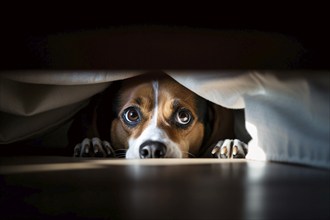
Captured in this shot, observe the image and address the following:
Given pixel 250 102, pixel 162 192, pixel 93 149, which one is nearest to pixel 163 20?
pixel 162 192

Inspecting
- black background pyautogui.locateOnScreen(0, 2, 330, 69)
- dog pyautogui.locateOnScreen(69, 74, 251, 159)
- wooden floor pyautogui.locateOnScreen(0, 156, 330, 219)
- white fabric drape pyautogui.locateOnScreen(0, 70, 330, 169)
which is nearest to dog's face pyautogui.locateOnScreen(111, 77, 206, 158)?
dog pyautogui.locateOnScreen(69, 74, 251, 159)

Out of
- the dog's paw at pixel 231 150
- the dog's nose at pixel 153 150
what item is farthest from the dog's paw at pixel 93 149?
the dog's paw at pixel 231 150

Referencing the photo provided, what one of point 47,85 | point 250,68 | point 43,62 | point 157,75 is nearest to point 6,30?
point 43,62

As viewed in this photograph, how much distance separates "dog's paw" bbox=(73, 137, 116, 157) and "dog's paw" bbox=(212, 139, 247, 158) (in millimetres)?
514

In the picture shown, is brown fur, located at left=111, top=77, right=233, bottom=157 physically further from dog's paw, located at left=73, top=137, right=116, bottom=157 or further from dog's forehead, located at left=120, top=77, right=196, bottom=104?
dog's paw, located at left=73, top=137, right=116, bottom=157

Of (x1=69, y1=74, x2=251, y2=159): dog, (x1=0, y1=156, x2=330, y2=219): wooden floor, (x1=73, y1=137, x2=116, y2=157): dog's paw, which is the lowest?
(x1=0, y1=156, x2=330, y2=219): wooden floor

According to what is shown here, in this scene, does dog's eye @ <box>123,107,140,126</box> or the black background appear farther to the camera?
dog's eye @ <box>123,107,140,126</box>

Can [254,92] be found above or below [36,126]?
above

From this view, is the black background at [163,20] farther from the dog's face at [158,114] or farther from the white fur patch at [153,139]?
the dog's face at [158,114]

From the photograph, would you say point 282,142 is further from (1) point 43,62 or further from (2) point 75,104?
(2) point 75,104

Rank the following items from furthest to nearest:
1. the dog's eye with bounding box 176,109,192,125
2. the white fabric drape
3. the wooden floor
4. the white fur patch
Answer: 1. the dog's eye with bounding box 176,109,192,125
2. the white fur patch
3. the white fabric drape
4. the wooden floor

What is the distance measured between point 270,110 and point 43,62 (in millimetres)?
934

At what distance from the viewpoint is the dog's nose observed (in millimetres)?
2061

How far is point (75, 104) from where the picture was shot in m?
2.32
